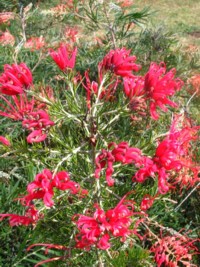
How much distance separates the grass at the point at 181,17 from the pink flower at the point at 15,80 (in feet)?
22.1

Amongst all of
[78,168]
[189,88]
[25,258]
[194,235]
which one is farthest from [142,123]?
[189,88]

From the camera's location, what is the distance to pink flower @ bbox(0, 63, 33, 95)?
125 cm

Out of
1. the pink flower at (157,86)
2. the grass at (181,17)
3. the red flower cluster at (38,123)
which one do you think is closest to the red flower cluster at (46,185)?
the red flower cluster at (38,123)

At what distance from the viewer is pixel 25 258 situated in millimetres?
1639

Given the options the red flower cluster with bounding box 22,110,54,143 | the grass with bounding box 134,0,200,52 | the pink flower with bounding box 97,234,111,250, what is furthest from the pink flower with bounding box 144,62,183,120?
the grass with bounding box 134,0,200,52

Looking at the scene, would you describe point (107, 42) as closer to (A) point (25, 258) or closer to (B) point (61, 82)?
(B) point (61, 82)

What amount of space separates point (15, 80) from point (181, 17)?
30.3 feet

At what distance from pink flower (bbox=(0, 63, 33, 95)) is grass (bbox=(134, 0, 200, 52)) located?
6.73 meters

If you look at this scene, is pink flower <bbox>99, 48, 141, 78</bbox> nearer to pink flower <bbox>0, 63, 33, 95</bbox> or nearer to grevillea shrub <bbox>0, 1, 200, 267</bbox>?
grevillea shrub <bbox>0, 1, 200, 267</bbox>

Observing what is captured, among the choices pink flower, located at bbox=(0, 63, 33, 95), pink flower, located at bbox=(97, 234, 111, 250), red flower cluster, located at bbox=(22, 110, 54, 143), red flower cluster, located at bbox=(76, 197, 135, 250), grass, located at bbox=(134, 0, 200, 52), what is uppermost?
pink flower, located at bbox=(0, 63, 33, 95)

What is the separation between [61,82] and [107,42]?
494 mm

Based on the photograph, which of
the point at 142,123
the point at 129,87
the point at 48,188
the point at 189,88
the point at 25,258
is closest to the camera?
the point at 48,188

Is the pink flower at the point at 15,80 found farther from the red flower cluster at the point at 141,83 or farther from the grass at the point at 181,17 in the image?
the grass at the point at 181,17

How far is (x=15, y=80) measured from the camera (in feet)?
4.11
